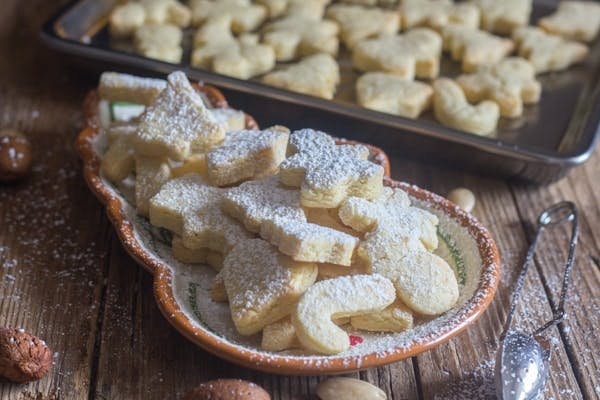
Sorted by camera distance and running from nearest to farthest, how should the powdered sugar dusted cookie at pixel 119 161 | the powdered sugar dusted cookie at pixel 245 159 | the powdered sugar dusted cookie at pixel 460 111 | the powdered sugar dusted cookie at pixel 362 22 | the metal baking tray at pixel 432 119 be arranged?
the powdered sugar dusted cookie at pixel 245 159
the powdered sugar dusted cookie at pixel 119 161
the metal baking tray at pixel 432 119
the powdered sugar dusted cookie at pixel 460 111
the powdered sugar dusted cookie at pixel 362 22

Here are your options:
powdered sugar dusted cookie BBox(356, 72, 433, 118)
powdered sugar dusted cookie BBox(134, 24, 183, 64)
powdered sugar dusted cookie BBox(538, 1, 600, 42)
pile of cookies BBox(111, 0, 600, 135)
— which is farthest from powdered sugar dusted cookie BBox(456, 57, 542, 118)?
powdered sugar dusted cookie BBox(134, 24, 183, 64)

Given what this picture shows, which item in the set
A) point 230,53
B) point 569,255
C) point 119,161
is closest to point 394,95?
point 230,53

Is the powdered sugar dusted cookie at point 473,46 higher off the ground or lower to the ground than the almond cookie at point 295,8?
higher

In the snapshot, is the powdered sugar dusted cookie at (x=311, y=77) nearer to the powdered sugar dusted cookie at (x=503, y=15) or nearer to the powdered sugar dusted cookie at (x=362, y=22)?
the powdered sugar dusted cookie at (x=362, y=22)

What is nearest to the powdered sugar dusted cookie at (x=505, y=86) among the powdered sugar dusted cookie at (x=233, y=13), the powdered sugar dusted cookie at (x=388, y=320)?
the powdered sugar dusted cookie at (x=233, y=13)

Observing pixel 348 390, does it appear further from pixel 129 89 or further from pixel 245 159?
pixel 129 89

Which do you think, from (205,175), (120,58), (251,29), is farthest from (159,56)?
(205,175)
